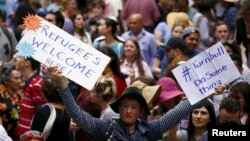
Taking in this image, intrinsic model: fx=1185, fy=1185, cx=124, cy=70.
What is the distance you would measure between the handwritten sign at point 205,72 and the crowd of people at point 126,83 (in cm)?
11

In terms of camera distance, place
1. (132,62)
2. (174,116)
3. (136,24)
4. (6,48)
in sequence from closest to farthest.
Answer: (174,116)
(132,62)
(6,48)
(136,24)

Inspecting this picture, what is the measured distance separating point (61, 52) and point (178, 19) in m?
8.11

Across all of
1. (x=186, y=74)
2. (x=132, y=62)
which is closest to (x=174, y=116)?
(x=186, y=74)

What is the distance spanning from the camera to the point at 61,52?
10984 mm

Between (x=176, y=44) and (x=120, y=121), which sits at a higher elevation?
(x=120, y=121)

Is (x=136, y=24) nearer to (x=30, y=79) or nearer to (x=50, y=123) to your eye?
(x=30, y=79)

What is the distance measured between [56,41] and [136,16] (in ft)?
23.1

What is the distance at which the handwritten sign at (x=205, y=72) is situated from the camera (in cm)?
1125

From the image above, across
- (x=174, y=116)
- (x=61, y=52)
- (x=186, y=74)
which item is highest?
(x=61, y=52)

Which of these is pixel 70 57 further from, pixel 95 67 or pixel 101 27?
pixel 101 27

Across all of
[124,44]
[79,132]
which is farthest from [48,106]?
[124,44]

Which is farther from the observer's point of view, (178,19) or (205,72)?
(178,19)

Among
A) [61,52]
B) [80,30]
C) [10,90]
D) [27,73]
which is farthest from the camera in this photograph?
[80,30]

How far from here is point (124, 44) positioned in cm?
1630
